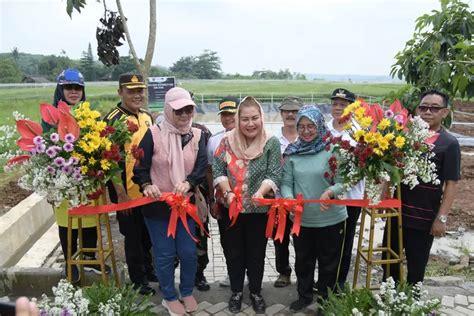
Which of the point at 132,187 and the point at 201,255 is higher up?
the point at 132,187

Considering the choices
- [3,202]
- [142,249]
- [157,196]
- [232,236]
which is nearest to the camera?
[157,196]

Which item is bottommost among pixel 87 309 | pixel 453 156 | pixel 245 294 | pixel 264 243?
pixel 245 294

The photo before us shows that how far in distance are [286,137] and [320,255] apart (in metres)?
1.14

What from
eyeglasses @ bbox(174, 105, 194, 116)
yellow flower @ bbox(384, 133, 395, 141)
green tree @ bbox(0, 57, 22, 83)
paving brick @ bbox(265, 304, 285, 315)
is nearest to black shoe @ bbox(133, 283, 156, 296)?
paving brick @ bbox(265, 304, 285, 315)

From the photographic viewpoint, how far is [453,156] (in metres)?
3.07

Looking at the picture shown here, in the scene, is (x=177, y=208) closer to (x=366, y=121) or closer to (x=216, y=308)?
(x=216, y=308)

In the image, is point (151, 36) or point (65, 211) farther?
point (151, 36)

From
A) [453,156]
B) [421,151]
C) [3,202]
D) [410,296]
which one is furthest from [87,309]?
[3,202]

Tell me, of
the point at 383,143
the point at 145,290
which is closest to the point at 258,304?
the point at 145,290

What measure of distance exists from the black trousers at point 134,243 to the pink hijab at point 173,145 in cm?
61

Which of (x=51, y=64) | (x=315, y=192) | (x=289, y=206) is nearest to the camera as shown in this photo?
(x=289, y=206)

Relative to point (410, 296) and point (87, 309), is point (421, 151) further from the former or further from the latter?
point (87, 309)

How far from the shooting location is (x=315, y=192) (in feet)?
10.3

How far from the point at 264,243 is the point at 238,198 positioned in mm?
508
